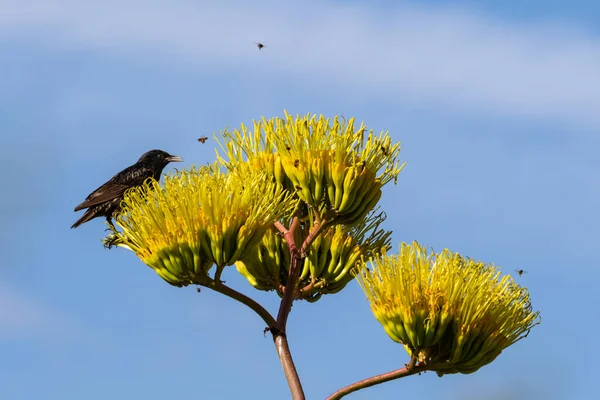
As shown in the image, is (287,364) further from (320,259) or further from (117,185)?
(117,185)

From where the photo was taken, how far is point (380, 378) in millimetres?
8492

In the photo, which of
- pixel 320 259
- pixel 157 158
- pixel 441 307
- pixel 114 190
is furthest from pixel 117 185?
pixel 441 307

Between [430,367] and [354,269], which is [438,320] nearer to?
[430,367]

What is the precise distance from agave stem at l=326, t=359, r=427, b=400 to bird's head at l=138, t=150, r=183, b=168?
681 centimetres

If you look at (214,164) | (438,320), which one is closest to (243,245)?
(214,164)

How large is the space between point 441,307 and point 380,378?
80 centimetres

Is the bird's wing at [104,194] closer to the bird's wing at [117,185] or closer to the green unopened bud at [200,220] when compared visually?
the bird's wing at [117,185]

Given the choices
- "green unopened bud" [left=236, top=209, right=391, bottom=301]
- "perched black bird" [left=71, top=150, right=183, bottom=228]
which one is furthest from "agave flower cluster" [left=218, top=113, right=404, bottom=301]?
"perched black bird" [left=71, top=150, right=183, bottom=228]

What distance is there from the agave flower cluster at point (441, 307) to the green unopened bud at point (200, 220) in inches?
40.5

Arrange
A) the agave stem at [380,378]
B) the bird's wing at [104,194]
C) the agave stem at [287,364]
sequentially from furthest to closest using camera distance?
the bird's wing at [104,194] → the agave stem at [380,378] → the agave stem at [287,364]

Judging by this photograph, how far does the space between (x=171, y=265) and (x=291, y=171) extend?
131 cm

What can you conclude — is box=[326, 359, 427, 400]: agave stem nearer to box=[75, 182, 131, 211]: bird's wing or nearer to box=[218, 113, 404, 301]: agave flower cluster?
box=[218, 113, 404, 301]: agave flower cluster

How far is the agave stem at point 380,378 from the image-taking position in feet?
27.5

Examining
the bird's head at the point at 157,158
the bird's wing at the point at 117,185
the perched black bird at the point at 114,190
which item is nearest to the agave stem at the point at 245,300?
the perched black bird at the point at 114,190
